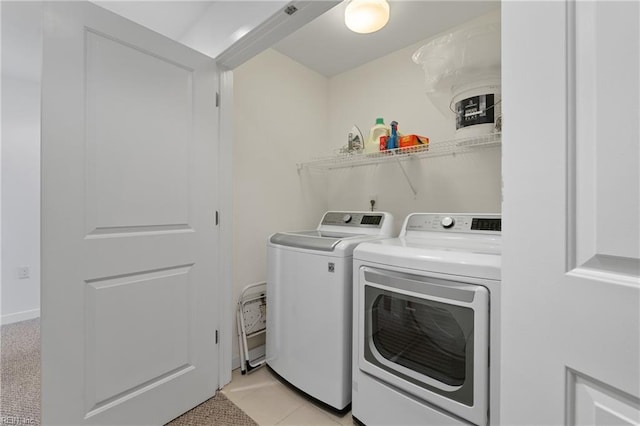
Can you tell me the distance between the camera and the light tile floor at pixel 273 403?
1.54 metres

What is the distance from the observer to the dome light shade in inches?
61.6

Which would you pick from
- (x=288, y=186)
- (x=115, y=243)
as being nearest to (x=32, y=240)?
(x=115, y=243)

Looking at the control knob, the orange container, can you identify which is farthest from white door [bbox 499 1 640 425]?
the orange container

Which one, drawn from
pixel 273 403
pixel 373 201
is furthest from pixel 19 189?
pixel 373 201

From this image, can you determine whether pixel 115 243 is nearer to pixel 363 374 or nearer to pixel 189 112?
pixel 189 112

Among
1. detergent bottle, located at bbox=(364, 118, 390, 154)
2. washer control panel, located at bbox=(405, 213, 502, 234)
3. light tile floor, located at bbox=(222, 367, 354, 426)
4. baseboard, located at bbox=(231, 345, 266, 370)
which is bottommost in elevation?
light tile floor, located at bbox=(222, 367, 354, 426)

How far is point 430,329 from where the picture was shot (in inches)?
47.9

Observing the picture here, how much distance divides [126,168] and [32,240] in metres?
2.62

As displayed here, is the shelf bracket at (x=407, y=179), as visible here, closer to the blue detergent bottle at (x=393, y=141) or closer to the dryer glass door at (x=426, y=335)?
the blue detergent bottle at (x=393, y=141)

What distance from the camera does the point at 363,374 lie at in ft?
4.71

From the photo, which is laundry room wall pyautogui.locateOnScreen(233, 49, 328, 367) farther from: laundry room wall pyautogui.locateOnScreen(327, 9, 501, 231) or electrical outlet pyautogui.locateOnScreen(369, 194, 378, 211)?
electrical outlet pyautogui.locateOnScreen(369, 194, 378, 211)

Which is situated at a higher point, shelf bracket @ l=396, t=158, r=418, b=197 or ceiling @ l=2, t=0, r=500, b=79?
ceiling @ l=2, t=0, r=500, b=79

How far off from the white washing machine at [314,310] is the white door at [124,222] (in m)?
0.39

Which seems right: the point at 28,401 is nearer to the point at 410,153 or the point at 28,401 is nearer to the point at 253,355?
the point at 253,355
